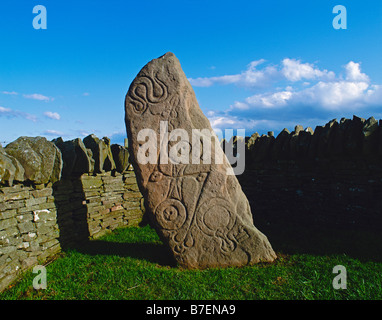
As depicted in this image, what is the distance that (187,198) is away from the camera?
4.02 m

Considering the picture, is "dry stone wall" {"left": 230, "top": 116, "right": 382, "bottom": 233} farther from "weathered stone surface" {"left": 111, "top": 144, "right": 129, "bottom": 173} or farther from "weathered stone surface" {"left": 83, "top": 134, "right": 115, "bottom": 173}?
"weathered stone surface" {"left": 83, "top": 134, "right": 115, "bottom": 173}

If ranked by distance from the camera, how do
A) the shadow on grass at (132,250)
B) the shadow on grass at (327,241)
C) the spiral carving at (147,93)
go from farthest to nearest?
the shadow on grass at (132,250), the shadow on grass at (327,241), the spiral carving at (147,93)

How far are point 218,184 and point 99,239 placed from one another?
285cm

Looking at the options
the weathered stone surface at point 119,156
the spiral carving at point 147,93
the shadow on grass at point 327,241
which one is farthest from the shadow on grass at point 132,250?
the spiral carving at point 147,93

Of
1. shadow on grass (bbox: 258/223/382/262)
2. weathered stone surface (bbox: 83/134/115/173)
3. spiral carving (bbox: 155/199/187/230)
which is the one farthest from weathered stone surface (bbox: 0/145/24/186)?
shadow on grass (bbox: 258/223/382/262)

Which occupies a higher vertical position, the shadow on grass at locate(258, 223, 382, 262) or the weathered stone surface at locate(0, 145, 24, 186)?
the weathered stone surface at locate(0, 145, 24, 186)

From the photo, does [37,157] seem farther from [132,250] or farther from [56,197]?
[132,250]

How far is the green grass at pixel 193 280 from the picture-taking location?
328 cm

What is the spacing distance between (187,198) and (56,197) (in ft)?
7.83

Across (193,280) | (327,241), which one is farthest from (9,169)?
(327,241)

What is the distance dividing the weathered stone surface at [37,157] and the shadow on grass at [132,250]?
135 centimetres

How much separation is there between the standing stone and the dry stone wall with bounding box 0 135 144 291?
5.10 feet

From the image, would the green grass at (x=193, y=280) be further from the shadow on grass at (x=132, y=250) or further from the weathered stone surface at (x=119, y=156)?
the weathered stone surface at (x=119, y=156)

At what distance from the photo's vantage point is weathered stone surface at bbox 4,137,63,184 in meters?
4.13
